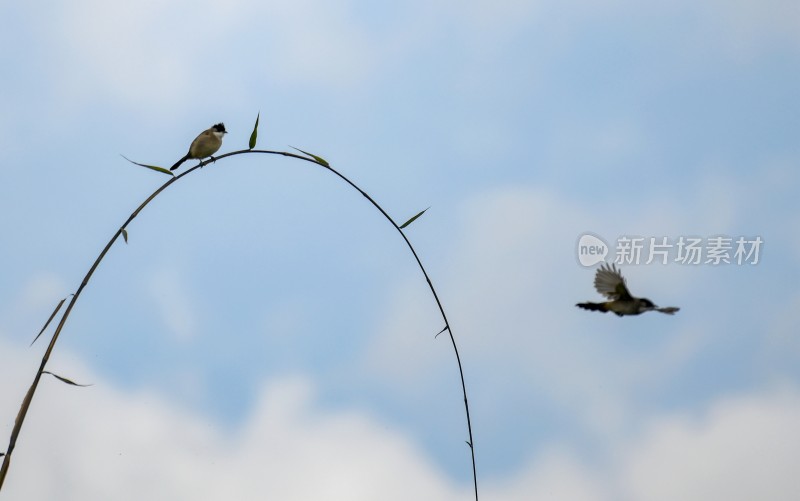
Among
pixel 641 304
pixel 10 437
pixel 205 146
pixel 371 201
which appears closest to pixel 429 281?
pixel 371 201

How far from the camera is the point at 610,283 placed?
365 centimetres

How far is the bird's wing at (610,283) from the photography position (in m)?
3.58

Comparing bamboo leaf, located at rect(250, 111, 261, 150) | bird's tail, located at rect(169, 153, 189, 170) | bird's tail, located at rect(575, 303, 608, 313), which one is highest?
bird's tail, located at rect(169, 153, 189, 170)

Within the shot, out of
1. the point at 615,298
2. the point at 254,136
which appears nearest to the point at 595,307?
the point at 615,298

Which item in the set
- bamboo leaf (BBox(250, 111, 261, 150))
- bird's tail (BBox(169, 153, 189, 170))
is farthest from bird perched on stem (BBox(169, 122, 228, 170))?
bamboo leaf (BBox(250, 111, 261, 150))

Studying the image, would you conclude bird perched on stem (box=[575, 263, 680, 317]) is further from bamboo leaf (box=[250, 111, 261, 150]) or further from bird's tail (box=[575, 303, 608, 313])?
bamboo leaf (box=[250, 111, 261, 150])

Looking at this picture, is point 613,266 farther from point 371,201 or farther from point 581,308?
point 371,201

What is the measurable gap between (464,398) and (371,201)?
4.14 feet

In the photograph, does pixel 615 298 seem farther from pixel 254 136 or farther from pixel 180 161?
pixel 180 161

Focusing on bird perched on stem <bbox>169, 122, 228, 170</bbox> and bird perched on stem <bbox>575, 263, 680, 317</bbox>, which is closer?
bird perched on stem <bbox>575, 263, 680, 317</bbox>

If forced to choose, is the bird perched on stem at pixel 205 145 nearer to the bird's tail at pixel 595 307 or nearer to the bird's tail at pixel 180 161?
the bird's tail at pixel 180 161

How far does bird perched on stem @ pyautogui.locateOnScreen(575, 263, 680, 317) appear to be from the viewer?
351 centimetres

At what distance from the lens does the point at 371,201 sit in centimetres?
457

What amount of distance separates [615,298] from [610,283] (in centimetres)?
8
